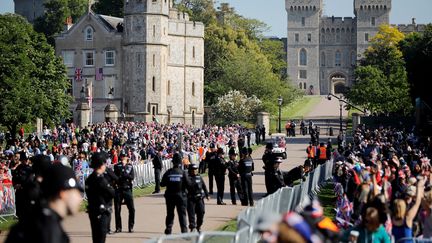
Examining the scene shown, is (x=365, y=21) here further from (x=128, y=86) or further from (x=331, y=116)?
(x=128, y=86)

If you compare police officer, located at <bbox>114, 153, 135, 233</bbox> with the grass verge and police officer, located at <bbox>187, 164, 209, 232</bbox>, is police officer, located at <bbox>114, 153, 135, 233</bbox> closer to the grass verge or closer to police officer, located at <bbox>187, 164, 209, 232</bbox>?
police officer, located at <bbox>187, 164, 209, 232</bbox>

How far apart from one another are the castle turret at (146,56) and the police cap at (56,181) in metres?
76.6

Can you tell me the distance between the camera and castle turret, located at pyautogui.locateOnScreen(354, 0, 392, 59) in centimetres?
18075

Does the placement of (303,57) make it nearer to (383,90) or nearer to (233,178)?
(383,90)

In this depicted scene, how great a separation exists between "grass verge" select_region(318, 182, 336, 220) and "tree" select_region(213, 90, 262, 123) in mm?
52503

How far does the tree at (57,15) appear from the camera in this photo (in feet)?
360

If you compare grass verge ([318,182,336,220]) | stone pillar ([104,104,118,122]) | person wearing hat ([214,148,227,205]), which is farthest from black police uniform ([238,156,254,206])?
stone pillar ([104,104,118,122])

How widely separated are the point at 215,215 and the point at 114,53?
2505 inches

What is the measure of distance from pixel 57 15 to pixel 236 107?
103 feet

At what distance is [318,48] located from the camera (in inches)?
7402

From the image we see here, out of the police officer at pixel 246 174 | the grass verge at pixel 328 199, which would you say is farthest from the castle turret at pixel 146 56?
the police officer at pixel 246 174

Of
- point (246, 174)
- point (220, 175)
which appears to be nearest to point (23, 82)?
point (220, 175)

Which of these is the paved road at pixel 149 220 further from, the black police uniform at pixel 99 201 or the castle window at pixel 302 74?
the castle window at pixel 302 74

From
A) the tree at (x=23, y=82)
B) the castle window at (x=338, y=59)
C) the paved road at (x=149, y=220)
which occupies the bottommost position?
the paved road at (x=149, y=220)
